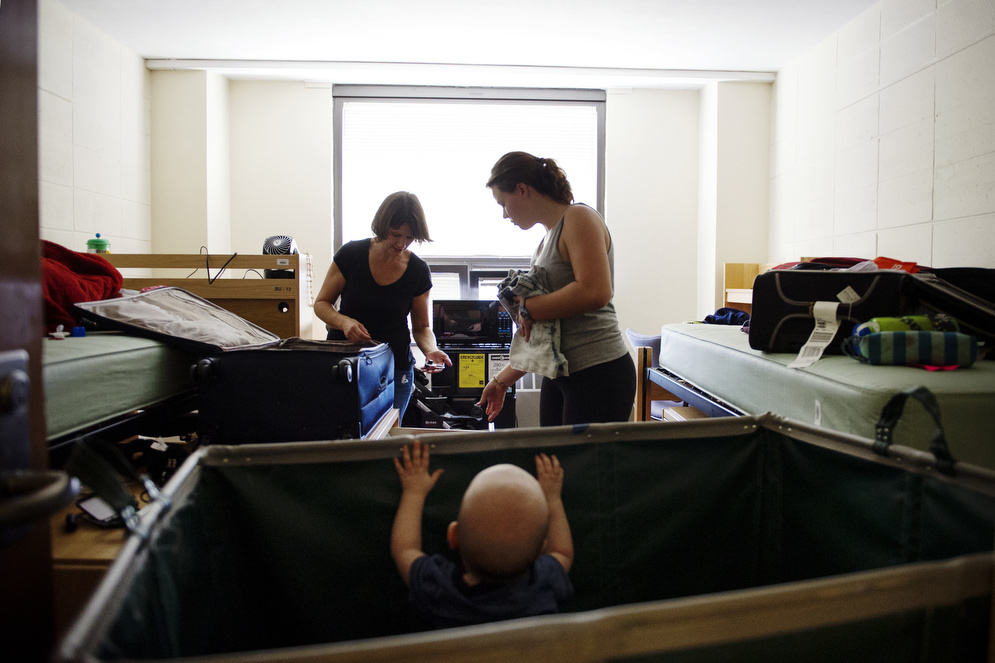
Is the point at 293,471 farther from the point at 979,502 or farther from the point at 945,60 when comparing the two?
the point at 945,60

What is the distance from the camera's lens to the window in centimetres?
439

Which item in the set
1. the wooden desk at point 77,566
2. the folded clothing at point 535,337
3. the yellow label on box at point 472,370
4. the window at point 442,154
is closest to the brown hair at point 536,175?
the folded clothing at point 535,337

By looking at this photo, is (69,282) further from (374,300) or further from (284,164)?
(284,164)

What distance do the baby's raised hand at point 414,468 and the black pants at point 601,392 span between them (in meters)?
0.71

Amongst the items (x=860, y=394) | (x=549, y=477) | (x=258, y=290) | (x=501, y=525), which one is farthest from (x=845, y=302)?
(x=258, y=290)

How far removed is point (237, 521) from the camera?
797mm

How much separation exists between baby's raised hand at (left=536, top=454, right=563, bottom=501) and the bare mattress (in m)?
0.58

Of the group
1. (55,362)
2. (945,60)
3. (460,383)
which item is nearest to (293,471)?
(55,362)

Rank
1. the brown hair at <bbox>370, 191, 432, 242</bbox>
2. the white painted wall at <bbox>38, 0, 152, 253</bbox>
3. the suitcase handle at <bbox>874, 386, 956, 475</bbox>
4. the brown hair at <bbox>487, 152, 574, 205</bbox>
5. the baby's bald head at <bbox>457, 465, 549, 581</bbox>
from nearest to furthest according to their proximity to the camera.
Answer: the suitcase handle at <bbox>874, 386, 956, 475</bbox>, the baby's bald head at <bbox>457, 465, 549, 581</bbox>, the brown hair at <bbox>487, 152, 574, 205</bbox>, the brown hair at <bbox>370, 191, 432, 242</bbox>, the white painted wall at <bbox>38, 0, 152, 253</bbox>

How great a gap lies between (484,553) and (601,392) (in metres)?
0.78

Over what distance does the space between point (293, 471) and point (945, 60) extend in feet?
10.7

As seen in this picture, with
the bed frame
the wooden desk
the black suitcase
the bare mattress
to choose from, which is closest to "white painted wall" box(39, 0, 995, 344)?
the bed frame

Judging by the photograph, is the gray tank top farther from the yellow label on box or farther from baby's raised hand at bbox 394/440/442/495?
the yellow label on box

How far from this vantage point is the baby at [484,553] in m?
0.77
